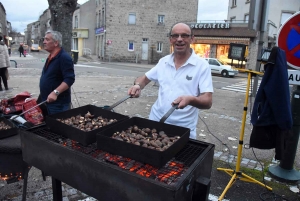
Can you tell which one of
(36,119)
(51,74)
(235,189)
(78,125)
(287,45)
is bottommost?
(235,189)

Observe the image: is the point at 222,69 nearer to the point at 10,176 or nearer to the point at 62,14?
the point at 62,14

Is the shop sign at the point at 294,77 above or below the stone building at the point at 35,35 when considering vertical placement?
below

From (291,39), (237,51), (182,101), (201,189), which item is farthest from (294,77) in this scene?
(201,189)


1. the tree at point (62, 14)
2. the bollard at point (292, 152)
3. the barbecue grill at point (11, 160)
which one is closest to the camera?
the barbecue grill at point (11, 160)

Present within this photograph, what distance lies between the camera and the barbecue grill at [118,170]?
5.23ft

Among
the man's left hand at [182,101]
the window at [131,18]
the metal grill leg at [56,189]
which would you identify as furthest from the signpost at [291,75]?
the window at [131,18]

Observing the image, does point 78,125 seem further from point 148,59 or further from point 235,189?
point 148,59

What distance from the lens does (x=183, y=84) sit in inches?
98.7

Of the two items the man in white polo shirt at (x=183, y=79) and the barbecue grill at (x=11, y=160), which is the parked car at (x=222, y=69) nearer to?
the man in white polo shirt at (x=183, y=79)

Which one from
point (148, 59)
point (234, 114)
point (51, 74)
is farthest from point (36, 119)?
point (148, 59)

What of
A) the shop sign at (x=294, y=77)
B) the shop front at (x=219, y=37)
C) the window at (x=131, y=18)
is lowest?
the shop sign at (x=294, y=77)

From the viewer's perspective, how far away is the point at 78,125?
7.18ft

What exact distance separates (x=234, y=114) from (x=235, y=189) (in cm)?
426

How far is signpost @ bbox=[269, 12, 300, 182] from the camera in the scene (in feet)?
11.1
